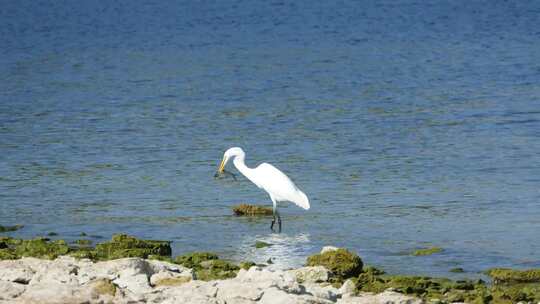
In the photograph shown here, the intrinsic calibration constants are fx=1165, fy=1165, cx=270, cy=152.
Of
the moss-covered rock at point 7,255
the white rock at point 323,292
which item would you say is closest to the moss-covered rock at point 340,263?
the white rock at point 323,292

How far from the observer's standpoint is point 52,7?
74.1 m

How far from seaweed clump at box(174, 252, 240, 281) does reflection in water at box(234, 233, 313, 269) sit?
2.10ft

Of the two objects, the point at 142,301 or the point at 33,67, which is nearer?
the point at 142,301

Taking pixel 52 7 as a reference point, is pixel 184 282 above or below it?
below

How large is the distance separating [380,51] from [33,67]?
12.2 m

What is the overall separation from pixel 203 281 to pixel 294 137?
1349 cm

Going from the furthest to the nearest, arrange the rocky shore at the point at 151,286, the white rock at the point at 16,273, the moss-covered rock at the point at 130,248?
the moss-covered rock at the point at 130,248
the white rock at the point at 16,273
the rocky shore at the point at 151,286

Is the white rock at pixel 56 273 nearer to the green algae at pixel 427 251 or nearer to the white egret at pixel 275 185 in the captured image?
the green algae at pixel 427 251

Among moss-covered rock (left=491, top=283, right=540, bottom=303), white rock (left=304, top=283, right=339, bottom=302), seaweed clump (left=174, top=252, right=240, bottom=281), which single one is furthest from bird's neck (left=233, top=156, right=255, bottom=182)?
white rock (left=304, top=283, right=339, bottom=302)

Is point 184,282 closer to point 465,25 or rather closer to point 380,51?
point 380,51

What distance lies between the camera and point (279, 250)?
47.5ft

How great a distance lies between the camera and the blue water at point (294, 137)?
616 inches

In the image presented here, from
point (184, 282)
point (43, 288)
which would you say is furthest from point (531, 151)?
point (43, 288)

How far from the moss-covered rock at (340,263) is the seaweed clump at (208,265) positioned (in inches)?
37.1
